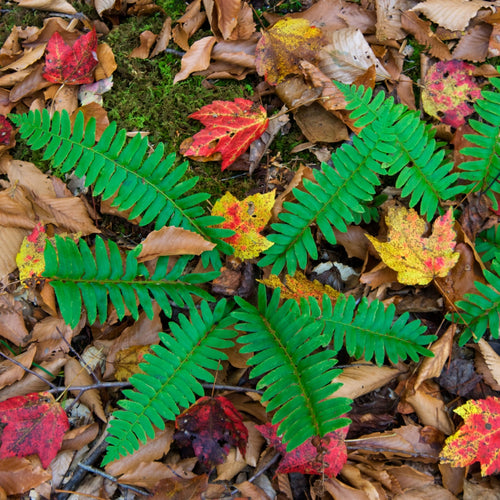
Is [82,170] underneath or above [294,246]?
above

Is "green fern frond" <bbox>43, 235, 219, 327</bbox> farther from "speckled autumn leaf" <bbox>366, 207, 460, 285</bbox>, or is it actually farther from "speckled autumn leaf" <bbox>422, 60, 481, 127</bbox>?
"speckled autumn leaf" <bbox>422, 60, 481, 127</bbox>

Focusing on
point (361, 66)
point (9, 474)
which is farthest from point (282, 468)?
point (361, 66)

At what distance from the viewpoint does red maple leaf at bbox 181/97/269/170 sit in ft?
8.45

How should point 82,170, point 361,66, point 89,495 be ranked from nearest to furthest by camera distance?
point 89,495 → point 82,170 → point 361,66

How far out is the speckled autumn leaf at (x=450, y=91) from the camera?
268 centimetres

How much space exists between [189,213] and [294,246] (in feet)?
1.95

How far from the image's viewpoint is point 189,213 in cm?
236

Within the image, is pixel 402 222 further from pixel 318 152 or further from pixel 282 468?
pixel 282 468

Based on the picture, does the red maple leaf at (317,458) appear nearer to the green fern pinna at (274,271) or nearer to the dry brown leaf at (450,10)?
the green fern pinna at (274,271)

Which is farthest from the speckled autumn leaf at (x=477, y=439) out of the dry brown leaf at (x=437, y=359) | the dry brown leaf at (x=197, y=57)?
the dry brown leaf at (x=197, y=57)

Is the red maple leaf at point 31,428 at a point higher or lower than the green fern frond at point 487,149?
lower

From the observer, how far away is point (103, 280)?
2.15m

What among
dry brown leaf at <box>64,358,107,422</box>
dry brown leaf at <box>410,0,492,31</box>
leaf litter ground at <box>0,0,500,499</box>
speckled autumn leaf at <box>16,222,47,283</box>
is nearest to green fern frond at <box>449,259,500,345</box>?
leaf litter ground at <box>0,0,500,499</box>

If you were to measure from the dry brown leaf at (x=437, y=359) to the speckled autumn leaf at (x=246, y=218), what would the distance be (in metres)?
1.04
